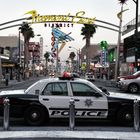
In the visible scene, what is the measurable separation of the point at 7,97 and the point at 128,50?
64.4 metres

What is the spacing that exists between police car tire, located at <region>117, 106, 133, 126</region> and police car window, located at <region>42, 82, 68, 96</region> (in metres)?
1.76

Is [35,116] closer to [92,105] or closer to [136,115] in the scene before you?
[92,105]

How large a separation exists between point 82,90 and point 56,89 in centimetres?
80

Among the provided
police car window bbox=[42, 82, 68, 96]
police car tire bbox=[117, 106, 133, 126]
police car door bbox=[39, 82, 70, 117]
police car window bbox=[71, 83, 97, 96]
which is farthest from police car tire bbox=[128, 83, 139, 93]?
police car door bbox=[39, 82, 70, 117]

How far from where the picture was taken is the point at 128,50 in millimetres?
77750

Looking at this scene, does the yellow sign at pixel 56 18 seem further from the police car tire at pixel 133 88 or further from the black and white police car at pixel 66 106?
the black and white police car at pixel 66 106

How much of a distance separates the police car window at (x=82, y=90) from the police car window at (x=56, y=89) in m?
0.28

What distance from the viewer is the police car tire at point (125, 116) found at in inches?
573

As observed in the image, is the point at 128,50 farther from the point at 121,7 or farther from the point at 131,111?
the point at 131,111

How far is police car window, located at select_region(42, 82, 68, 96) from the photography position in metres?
14.6

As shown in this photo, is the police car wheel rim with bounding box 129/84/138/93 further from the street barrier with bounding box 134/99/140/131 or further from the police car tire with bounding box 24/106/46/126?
the street barrier with bounding box 134/99/140/131

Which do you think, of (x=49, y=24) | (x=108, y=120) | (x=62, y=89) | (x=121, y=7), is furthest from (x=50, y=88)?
(x=121, y=7)

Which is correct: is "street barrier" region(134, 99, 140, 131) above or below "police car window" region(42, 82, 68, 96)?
below

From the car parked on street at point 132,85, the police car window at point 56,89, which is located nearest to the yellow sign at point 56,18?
the car parked on street at point 132,85
